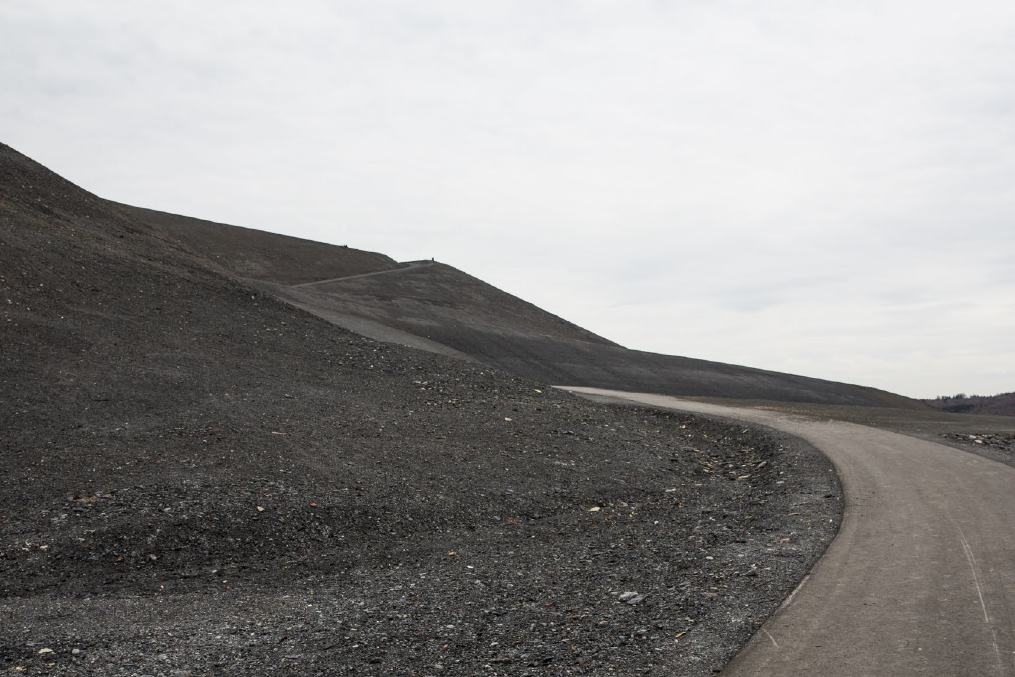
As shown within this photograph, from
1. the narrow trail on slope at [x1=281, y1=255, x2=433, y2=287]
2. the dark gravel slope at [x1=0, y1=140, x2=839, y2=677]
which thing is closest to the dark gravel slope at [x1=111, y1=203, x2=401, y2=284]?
the narrow trail on slope at [x1=281, y1=255, x2=433, y2=287]

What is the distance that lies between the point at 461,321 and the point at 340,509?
23274 millimetres

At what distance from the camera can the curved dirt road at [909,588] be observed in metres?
5.45

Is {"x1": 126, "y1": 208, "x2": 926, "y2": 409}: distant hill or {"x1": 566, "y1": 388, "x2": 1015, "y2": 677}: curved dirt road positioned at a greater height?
{"x1": 126, "y1": 208, "x2": 926, "y2": 409}: distant hill

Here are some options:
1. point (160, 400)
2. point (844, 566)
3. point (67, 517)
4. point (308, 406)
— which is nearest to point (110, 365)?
point (160, 400)

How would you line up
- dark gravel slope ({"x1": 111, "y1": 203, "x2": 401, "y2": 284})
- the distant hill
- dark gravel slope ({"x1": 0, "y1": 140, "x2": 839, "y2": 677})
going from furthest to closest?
dark gravel slope ({"x1": 111, "y1": 203, "x2": 401, "y2": 284}) → the distant hill → dark gravel slope ({"x1": 0, "y1": 140, "x2": 839, "y2": 677})

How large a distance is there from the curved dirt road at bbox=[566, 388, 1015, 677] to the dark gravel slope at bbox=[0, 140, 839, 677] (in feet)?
1.16

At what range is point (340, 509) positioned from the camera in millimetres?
10023

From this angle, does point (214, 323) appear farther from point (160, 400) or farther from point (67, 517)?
point (67, 517)

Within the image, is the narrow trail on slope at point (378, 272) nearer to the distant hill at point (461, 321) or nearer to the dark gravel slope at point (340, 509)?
the distant hill at point (461, 321)

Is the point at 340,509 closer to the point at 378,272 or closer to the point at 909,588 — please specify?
the point at 909,588

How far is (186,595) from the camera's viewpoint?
777 cm

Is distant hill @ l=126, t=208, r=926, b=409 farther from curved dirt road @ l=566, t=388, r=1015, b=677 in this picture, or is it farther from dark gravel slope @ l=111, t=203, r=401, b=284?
curved dirt road @ l=566, t=388, r=1015, b=677

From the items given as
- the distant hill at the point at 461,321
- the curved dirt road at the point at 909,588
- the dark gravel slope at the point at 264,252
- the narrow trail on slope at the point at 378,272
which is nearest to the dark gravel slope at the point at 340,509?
the curved dirt road at the point at 909,588

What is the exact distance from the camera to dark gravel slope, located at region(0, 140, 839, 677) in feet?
20.8
